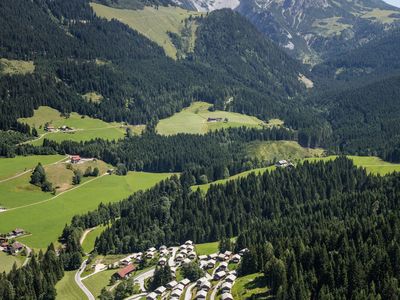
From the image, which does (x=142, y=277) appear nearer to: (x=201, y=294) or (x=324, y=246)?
(x=201, y=294)

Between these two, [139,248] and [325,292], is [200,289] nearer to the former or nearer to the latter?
[325,292]

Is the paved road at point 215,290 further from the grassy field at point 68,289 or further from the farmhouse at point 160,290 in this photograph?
the grassy field at point 68,289

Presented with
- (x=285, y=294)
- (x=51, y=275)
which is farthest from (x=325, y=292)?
(x=51, y=275)

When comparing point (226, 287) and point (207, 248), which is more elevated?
point (226, 287)

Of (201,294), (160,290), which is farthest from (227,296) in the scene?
(160,290)

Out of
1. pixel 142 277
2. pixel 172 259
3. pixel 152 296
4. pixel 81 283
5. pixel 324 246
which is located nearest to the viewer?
pixel 324 246

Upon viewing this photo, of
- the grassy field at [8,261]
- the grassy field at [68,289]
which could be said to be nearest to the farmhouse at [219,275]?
the grassy field at [68,289]

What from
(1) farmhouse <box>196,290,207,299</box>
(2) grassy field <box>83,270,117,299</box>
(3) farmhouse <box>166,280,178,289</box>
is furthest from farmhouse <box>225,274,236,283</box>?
(2) grassy field <box>83,270,117,299</box>

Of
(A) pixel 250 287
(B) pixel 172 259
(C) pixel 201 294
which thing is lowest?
(B) pixel 172 259
